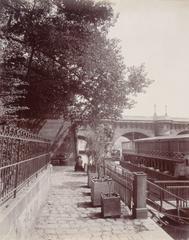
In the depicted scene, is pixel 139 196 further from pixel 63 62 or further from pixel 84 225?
pixel 63 62

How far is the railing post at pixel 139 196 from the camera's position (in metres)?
7.78

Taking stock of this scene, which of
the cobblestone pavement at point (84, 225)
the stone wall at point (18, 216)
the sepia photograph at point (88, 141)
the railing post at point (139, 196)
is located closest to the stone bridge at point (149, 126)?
the sepia photograph at point (88, 141)

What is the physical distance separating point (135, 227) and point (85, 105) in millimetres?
11906

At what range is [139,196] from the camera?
25.9 ft

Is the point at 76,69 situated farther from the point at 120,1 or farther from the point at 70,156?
the point at 70,156

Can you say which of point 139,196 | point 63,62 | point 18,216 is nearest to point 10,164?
point 18,216

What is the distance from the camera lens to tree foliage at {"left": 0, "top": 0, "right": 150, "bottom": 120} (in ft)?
47.6

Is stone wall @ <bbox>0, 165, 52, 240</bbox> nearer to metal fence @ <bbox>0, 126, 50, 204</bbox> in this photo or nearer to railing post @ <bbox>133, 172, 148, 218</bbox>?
Answer: metal fence @ <bbox>0, 126, 50, 204</bbox>

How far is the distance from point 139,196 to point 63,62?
34.4 feet

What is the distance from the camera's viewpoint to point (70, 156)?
2741 centimetres

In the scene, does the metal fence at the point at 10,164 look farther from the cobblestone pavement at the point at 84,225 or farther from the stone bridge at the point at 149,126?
the stone bridge at the point at 149,126

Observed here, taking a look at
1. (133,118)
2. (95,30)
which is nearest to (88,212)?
(95,30)

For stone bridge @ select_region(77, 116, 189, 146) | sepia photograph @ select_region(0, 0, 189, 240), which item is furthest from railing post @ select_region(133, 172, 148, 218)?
stone bridge @ select_region(77, 116, 189, 146)

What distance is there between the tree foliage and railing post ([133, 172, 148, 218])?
6888 millimetres
